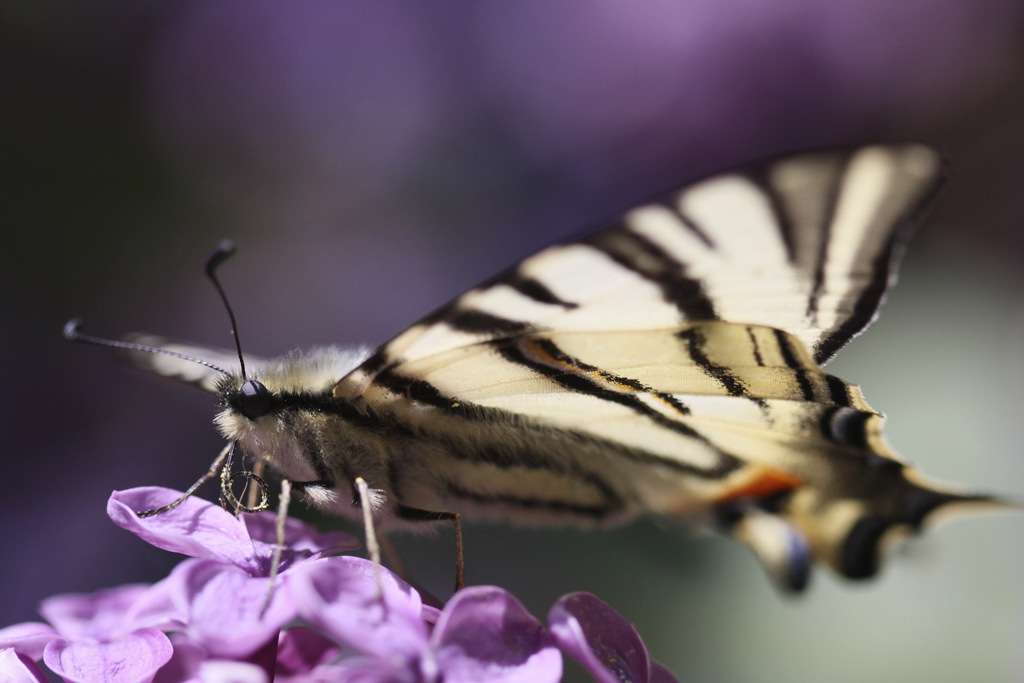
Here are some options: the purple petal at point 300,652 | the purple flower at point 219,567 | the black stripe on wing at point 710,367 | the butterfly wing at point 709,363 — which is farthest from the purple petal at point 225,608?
the black stripe on wing at point 710,367

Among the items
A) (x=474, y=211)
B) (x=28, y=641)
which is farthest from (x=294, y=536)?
(x=474, y=211)

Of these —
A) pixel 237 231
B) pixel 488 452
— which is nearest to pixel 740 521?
pixel 488 452

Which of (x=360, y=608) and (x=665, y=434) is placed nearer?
(x=360, y=608)

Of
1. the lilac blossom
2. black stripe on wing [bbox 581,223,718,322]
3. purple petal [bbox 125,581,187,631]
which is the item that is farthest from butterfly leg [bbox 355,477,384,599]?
black stripe on wing [bbox 581,223,718,322]

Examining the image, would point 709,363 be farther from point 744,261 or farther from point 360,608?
point 360,608

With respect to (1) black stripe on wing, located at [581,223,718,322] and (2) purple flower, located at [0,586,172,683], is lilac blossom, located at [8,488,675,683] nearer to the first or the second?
(2) purple flower, located at [0,586,172,683]
